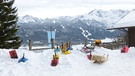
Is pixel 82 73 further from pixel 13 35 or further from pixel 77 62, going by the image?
pixel 13 35

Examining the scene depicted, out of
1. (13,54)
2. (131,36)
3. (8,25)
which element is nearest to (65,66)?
(13,54)

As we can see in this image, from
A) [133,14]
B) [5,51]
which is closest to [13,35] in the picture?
[133,14]

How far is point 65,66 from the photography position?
51.9 ft

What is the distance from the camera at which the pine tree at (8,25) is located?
1228 inches

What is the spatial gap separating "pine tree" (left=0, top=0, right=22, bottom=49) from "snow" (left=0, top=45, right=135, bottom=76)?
44.9 feet

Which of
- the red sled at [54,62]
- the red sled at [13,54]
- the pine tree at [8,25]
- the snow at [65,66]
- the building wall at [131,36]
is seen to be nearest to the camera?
the snow at [65,66]

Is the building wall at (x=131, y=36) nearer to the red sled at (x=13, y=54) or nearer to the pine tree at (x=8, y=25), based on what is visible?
the pine tree at (x=8, y=25)

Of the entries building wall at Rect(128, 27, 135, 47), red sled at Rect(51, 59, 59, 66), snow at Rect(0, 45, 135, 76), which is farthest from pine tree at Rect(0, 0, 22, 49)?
red sled at Rect(51, 59, 59, 66)

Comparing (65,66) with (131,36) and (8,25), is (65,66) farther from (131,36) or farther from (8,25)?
(8,25)

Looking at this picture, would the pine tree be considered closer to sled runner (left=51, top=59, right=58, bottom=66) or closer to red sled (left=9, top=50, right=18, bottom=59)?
red sled (left=9, top=50, right=18, bottom=59)

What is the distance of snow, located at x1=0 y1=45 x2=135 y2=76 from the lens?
48.5 ft

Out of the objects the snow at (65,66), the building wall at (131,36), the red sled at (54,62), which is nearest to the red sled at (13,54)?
the snow at (65,66)

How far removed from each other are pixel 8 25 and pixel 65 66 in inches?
684

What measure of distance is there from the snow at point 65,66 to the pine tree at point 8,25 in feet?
44.9
